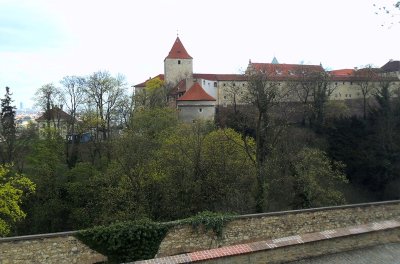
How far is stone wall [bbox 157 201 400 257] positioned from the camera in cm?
1084

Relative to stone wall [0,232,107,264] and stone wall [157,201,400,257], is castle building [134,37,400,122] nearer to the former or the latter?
stone wall [157,201,400,257]

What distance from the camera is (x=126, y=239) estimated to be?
1032 cm

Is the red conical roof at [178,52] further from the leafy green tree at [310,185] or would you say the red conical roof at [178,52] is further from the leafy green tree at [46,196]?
the leafy green tree at [310,185]

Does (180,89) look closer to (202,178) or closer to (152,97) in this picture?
(152,97)

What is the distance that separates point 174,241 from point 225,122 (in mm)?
27116

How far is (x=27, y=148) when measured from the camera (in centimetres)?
3238

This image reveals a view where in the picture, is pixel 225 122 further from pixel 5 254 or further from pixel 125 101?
pixel 5 254

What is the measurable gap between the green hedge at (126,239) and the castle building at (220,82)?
30.4 meters

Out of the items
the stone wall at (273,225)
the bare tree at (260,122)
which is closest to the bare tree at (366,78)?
the bare tree at (260,122)

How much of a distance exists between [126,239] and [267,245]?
4.42 m

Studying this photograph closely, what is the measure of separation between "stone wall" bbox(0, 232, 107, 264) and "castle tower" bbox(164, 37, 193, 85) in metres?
48.6

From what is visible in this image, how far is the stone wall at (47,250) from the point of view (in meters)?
9.38

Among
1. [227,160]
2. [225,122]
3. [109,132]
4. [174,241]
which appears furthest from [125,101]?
[174,241]

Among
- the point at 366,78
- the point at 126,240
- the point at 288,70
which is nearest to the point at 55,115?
the point at 126,240
